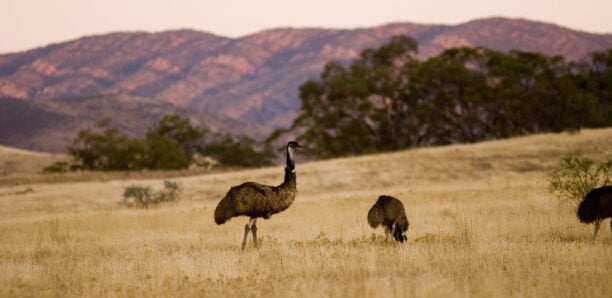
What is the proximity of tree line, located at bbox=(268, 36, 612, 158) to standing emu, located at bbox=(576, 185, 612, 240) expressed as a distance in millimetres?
50692

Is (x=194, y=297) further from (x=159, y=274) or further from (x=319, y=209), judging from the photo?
(x=319, y=209)

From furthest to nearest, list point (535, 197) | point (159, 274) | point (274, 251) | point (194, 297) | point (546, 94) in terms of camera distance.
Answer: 1. point (546, 94)
2. point (535, 197)
3. point (274, 251)
4. point (159, 274)
5. point (194, 297)

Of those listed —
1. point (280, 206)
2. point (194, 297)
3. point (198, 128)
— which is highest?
point (198, 128)

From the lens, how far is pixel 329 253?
42.4 feet

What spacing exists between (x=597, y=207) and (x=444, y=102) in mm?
52723

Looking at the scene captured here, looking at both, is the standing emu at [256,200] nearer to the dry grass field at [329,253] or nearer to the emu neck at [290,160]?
the emu neck at [290,160]

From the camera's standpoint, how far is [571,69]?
68.4 m

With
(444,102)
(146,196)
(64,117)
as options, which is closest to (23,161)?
(444,102)

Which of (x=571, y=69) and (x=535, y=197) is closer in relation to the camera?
(x=535, y=197)

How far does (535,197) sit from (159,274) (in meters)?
14.5

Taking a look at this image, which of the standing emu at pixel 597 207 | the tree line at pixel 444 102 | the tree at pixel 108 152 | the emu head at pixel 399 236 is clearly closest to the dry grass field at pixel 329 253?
the emu head at pixel 399 236

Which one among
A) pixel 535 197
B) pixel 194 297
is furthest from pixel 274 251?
pixel 535 197

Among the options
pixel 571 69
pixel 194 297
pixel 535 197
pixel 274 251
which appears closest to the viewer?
pixel 194 297

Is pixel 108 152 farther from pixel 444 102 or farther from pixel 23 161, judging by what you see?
pixel 23 161
